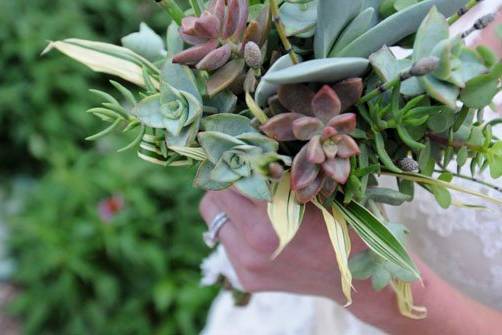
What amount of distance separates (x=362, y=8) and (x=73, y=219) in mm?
1478

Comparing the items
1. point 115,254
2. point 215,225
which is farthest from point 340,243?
point 115,254

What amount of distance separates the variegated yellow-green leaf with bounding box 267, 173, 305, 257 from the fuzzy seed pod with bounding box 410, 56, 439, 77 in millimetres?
151

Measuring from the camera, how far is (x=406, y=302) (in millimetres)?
732

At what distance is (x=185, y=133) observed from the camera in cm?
58

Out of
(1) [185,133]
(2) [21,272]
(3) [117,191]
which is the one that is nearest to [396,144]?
(1) [185,133]

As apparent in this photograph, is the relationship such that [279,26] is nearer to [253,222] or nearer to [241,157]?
[241,157]

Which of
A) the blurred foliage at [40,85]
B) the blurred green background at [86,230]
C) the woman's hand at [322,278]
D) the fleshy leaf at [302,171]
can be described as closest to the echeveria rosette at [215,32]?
the fleshy leaf at [302,171]

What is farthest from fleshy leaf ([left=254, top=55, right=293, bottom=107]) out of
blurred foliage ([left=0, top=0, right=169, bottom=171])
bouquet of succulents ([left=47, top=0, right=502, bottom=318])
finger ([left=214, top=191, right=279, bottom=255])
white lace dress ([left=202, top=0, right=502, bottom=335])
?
blurred foliage ([left=0, top=0, right=169, bottom=171])

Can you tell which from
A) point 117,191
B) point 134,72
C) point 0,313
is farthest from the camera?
point 0,313

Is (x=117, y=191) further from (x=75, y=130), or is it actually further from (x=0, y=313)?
(x=0, y=313)

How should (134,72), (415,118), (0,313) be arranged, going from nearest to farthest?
(415,118), (134,72), (0,313)

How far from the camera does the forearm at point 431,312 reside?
0.78m

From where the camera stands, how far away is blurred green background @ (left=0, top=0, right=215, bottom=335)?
1.87 meters

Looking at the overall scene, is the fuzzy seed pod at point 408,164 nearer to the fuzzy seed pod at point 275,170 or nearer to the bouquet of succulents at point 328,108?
the bouquet of succulents at point 328,108
